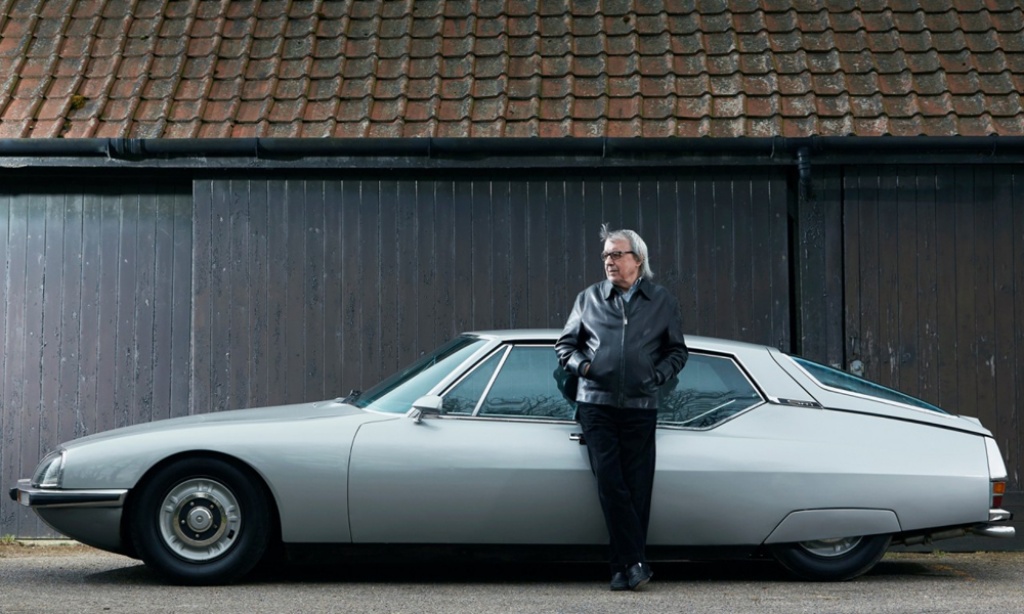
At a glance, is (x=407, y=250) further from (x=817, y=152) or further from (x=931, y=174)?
(x=931, y=174)

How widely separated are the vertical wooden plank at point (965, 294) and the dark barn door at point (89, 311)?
17.5 feet

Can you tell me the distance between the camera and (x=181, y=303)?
31.0 feet

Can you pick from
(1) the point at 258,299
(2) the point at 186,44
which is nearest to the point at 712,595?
(1) the point at 258,299

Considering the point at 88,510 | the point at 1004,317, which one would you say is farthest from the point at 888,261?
the point at 88,510

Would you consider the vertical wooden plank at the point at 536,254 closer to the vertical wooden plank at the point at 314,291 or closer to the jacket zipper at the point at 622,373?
the vertical wooden plank at the point at 314,291

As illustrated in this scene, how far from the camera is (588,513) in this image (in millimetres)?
6586

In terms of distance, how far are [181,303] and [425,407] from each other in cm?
347

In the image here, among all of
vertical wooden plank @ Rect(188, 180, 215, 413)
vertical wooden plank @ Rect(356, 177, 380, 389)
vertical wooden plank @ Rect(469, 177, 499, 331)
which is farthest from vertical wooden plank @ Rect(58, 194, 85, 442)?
vertical wooden plank @ Rect(469, 177, 499, 331)

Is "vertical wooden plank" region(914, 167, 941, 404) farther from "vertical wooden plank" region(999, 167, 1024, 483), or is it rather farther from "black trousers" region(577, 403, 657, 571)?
"black trousers" region(577, 403, 657, 571)

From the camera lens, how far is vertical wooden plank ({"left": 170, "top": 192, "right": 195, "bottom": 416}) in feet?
30.8

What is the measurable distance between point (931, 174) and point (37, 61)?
21.4 ft

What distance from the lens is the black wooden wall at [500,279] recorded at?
358 inches

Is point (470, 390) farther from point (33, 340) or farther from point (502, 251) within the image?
point (33, 340)

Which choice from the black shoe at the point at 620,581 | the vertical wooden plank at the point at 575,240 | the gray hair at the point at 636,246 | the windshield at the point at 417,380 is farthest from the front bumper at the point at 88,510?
the vertical wooden plank at the point at 575,240
